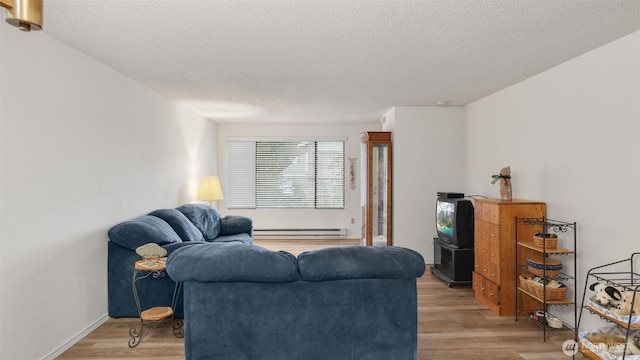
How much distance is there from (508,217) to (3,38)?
4.35 m

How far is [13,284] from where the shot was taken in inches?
93.8

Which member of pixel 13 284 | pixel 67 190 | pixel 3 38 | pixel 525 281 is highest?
pixel 3 38

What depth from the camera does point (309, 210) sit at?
7.54 meters

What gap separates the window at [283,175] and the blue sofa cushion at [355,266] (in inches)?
204

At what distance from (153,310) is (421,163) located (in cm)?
→ 407

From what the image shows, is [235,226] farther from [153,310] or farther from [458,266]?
[458,266]

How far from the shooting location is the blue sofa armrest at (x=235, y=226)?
5.52 meters

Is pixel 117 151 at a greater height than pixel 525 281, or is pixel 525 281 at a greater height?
pixel 117 151

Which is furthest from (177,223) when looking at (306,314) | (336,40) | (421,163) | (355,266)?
(421,163)

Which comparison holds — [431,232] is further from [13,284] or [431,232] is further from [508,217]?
[13,284]

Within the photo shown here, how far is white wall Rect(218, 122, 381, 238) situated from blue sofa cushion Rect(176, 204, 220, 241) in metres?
2.09

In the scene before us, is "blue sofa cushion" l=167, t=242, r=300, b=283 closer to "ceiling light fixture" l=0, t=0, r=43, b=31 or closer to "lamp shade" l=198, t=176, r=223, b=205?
"ceiling light fixture" l=0, t=0, r=43, b=31

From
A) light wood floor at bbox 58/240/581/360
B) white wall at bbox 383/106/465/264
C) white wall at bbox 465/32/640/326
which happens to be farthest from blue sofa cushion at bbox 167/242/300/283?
white wall at bbox 383/106/465/264

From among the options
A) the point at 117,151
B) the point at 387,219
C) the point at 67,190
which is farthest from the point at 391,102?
the point at 67,190
